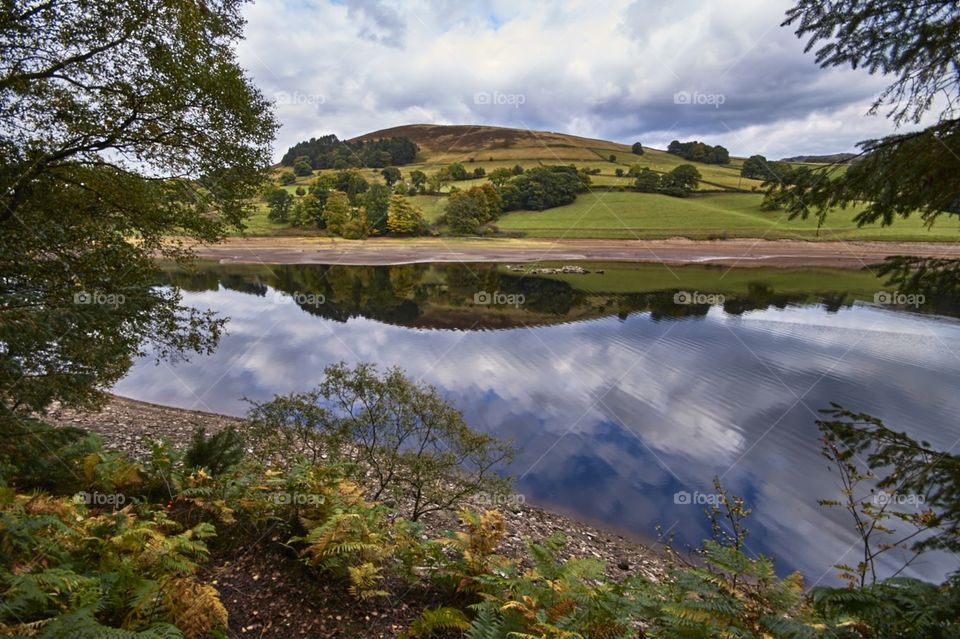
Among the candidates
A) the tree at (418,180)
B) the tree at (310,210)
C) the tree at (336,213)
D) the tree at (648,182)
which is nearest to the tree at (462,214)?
the tree at (336,213)

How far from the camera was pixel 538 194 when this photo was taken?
108 metres

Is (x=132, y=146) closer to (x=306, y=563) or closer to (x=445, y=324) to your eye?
(x=306, y=563)

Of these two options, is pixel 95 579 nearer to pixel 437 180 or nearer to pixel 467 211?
pixel 467 211

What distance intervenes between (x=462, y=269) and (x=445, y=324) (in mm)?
30044

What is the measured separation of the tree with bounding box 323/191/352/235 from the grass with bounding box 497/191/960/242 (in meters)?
32.9

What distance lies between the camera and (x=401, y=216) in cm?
8881

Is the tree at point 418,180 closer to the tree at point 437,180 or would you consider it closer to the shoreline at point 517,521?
the tree at point 437,180

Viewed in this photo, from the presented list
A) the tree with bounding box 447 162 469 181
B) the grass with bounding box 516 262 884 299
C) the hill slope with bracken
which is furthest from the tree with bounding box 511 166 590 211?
the grass with bounding box 516 262 884 299

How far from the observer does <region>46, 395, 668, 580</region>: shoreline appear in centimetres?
1092

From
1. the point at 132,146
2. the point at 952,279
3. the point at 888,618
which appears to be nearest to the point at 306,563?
the point at 888,618

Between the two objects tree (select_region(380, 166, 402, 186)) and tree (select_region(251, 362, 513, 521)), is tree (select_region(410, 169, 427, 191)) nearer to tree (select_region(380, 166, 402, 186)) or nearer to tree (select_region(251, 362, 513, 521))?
tree (select_region(380, 166, 402, 186))

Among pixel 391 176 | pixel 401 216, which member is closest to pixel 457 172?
pixel 391 176

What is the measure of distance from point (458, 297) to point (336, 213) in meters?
53.8

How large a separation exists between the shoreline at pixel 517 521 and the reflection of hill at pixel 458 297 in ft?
57.8
